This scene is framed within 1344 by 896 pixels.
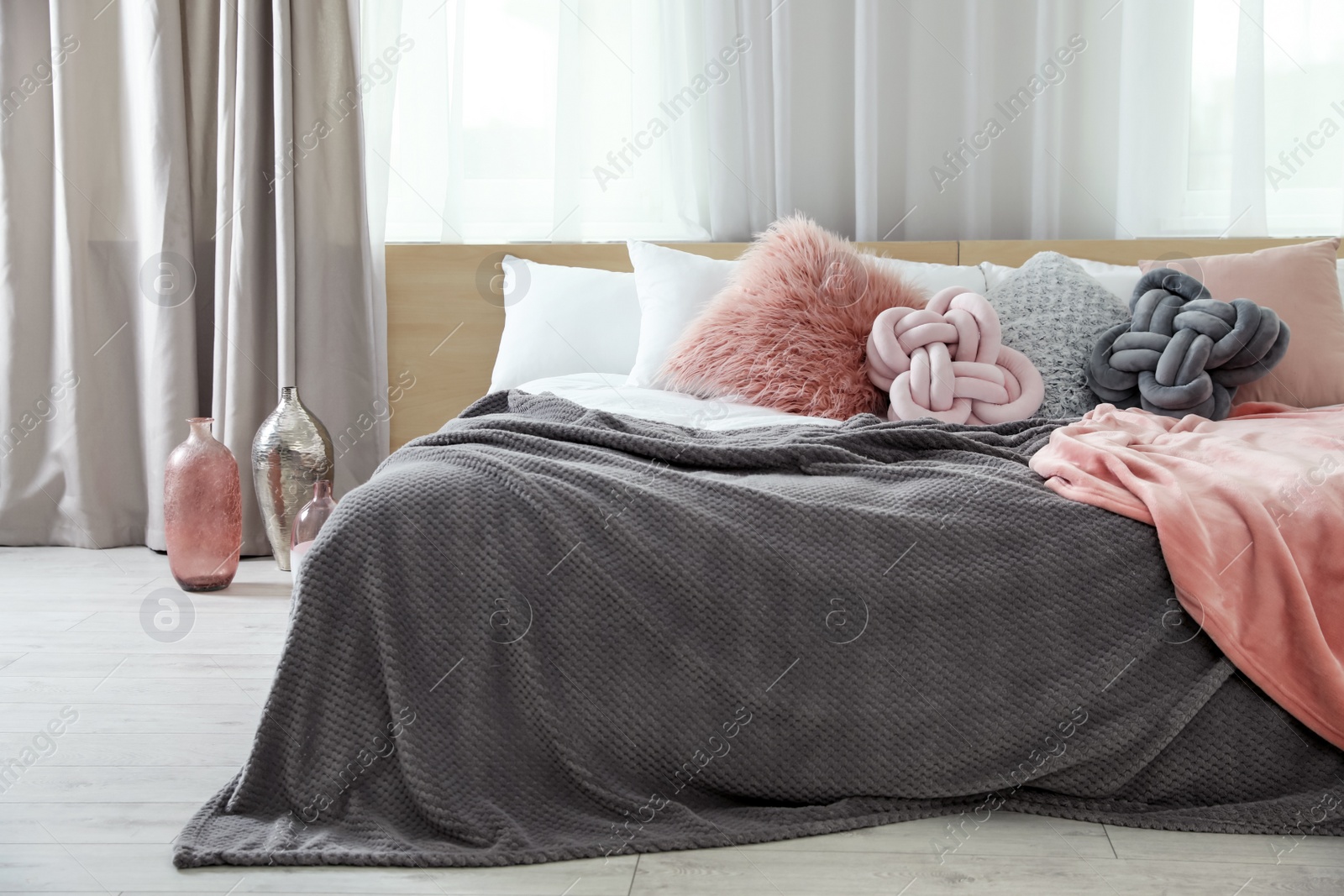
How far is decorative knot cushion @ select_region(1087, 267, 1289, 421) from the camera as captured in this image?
6.32 ft

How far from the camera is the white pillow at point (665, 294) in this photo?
89.3 inches

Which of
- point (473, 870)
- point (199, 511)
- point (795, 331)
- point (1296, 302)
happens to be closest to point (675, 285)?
point (795, 331)

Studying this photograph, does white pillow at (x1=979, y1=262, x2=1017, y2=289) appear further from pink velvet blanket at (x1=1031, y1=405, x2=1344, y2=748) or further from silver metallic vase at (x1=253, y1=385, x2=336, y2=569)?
silver metallic vase at (x1=253, y1=385, x2=336, y2=569)

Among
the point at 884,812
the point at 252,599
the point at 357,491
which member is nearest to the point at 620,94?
the point at 252,599

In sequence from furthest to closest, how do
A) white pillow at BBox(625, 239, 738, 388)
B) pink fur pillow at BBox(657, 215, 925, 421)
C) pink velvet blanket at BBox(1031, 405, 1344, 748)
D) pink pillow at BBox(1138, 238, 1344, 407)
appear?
white pillow at BBox(625, 239, 738, 388) → pink pillow at BBox(1138, 238, 1344, 407) → pink fur pillow at BBox(657, 215, 925, 421) → pink velvet blanket at BBox(1031, 405, 1344, 748)

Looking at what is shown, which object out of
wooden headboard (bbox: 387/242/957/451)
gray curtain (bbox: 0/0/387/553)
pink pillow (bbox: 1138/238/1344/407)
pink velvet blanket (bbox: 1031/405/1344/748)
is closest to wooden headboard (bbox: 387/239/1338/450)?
wooden headboard (bbox: 387/242/957/451)

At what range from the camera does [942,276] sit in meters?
2.41

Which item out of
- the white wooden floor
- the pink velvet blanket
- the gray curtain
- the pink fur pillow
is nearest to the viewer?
the white wooden floor

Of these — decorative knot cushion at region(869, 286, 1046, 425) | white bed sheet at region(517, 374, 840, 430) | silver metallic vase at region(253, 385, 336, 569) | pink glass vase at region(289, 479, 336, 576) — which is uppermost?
decorative knot cushion at region(869, 286, 1046, 425)

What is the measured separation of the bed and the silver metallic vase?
1240mm

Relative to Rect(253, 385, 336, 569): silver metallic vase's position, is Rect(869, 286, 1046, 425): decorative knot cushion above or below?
above

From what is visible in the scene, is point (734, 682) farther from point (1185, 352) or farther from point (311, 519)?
point (311, 519)

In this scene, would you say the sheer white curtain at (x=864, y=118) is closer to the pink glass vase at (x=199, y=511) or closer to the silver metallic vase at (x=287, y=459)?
the silver metallic vase at (x=287, y=459)

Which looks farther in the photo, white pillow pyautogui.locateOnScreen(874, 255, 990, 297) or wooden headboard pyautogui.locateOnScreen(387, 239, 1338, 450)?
wooden headboard pyautogui.locateOnScreen(387, 239, 1338, 450)
